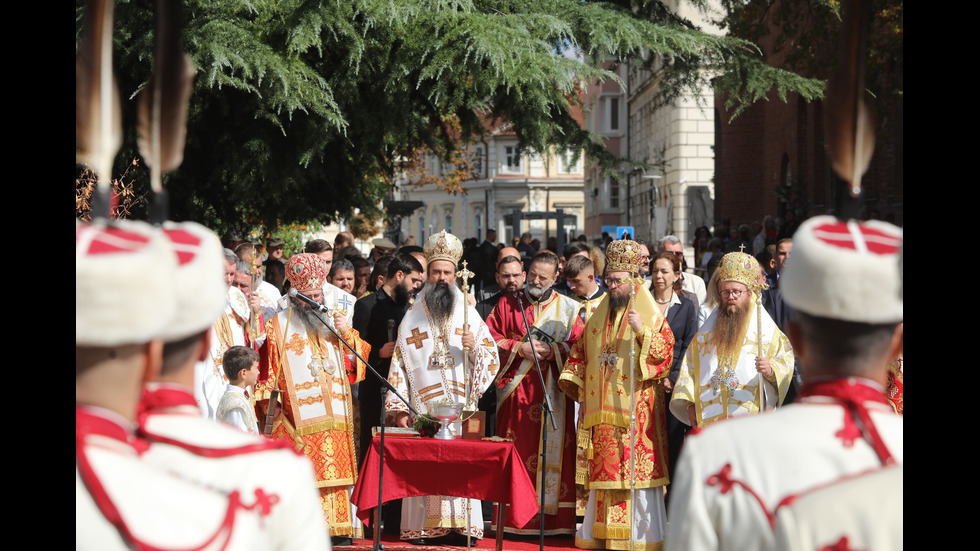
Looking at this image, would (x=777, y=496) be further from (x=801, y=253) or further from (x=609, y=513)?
(x=609, y=513)

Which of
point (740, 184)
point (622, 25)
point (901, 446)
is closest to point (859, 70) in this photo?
point (901, 446)

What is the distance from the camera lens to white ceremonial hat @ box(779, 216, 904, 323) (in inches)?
97.5

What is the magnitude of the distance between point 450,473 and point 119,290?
16.1ft

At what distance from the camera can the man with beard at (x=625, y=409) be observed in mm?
8039

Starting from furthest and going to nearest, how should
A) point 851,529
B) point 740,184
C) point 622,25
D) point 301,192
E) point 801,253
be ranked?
1. point 740,184
2. point 301,192
3. point 622,25
4. point 801,253
5. point 851,529

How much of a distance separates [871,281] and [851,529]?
0.53 meters

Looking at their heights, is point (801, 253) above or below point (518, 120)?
below

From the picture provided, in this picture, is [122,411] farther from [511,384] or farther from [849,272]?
[511,384]

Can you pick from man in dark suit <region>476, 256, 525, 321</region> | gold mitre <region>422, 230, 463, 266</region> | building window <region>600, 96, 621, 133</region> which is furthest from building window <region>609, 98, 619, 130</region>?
gold mitre <region>422, 230, 463, 266</region>

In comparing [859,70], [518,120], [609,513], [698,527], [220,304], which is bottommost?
[609,513]

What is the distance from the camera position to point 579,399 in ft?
27.6

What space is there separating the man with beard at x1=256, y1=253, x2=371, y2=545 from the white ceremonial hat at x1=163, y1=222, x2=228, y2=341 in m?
5.51

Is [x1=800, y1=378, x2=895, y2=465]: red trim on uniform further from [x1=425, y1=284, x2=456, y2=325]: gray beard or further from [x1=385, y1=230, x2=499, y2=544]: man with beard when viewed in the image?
[x1=425, y1=284, x2=456, y2=325]: gray beard

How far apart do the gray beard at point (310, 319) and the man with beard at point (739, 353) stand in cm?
256
